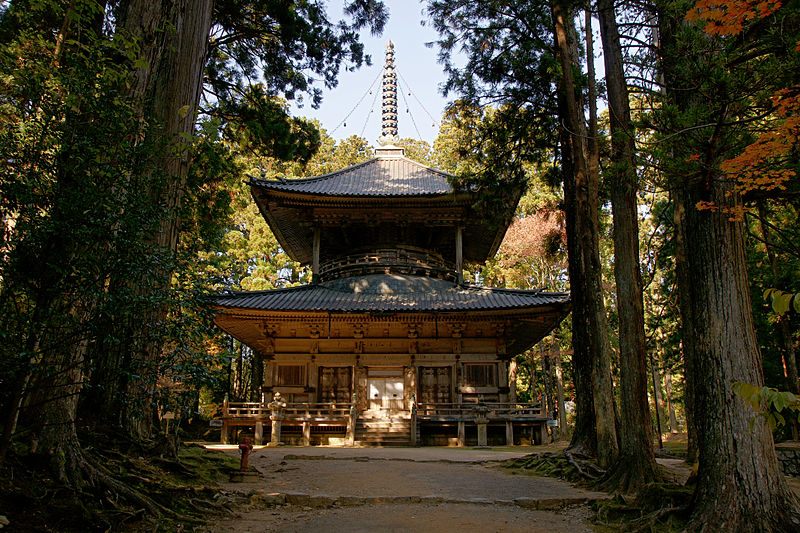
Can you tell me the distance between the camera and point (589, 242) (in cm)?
943

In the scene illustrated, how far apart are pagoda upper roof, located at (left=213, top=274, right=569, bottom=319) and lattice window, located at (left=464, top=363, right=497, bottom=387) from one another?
2.30 metres

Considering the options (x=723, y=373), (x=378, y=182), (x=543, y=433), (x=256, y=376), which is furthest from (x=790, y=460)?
(x=256, y=376)

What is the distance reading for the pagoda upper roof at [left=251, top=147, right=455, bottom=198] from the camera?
59.8ft

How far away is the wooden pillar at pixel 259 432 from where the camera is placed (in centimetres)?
1598

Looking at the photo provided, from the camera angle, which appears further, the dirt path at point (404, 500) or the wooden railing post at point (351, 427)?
the wooden railing post at point (351, 427)

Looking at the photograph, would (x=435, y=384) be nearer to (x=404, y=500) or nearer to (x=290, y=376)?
(x=290, y=376)

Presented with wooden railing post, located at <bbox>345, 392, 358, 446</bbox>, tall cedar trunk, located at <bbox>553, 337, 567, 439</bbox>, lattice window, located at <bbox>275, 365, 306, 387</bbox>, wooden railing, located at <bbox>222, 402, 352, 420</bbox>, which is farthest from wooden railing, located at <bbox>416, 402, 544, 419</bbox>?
tall cedar trunk, located at <bbox>553, 337, 567, 439</bbox>

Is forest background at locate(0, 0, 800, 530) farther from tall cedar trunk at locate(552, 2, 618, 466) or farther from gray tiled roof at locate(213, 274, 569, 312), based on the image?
gray tiled roof at locate(213, 274, 569, 312)

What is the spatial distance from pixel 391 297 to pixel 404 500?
1103cm

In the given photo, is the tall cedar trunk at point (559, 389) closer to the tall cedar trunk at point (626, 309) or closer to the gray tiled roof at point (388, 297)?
the gray tiled roof at point (388, 297)

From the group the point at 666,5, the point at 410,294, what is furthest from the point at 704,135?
the point at 410,294

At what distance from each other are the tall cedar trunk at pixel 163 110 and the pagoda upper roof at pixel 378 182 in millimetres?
9823

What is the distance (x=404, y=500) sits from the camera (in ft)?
22.5

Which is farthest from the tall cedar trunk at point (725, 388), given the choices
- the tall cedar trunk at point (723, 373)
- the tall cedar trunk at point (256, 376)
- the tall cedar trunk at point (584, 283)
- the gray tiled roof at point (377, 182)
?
the tall cedar trunk at point (256, 376)
